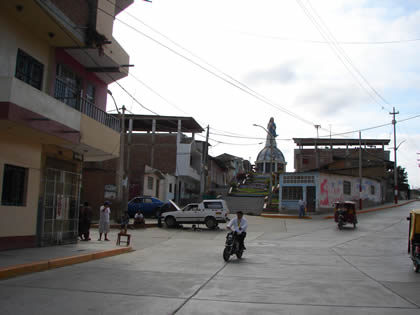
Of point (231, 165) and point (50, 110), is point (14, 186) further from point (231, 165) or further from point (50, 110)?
point (231, 165)

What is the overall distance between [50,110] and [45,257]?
4412 millimetres

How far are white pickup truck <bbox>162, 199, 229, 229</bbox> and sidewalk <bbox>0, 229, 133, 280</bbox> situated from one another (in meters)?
11.8

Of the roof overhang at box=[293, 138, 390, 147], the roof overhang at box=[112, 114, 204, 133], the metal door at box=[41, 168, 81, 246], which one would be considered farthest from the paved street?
the roof overhang at box=[293, 138, 390, 147]

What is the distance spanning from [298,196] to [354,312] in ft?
108

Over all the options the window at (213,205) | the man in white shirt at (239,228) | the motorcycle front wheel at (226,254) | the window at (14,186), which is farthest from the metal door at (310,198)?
the window at (14,186)

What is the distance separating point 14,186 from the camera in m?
14.0

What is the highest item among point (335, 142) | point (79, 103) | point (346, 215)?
point (335, 142)

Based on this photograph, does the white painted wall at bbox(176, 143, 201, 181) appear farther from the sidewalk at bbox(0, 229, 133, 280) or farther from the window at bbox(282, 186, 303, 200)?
the sidewalk at bbox(0, 229, 133, 280)

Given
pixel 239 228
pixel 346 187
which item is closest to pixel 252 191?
pixel 346 187

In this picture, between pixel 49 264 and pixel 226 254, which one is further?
pixel 226 254

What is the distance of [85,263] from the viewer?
12.8 meters

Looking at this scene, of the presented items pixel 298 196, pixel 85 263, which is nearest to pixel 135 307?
pixel 85 263

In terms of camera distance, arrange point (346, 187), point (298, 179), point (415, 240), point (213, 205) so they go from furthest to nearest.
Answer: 1. point (346, 187)
2. point (298, 179)
3. point (213, 205)
4. point (415, 240)

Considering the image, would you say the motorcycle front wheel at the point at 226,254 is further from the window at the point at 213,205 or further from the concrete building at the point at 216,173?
the concrete building at the point at 216,173
